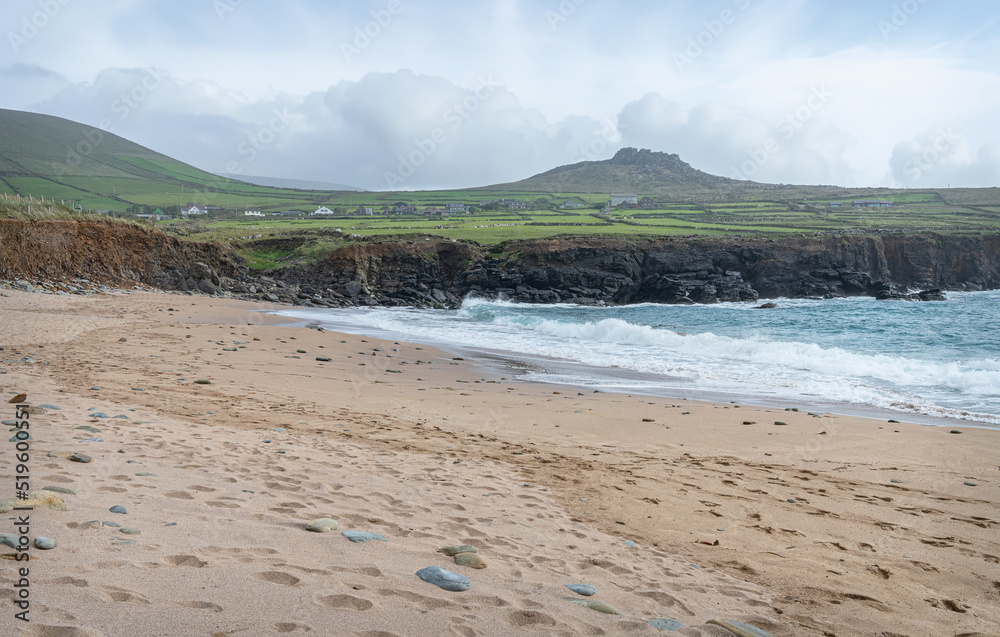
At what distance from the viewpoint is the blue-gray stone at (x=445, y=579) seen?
3443 millimetres

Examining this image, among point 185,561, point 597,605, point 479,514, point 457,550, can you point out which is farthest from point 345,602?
point 479,514

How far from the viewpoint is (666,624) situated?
3320 millimetres

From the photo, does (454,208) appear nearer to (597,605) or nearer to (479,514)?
(479,514)

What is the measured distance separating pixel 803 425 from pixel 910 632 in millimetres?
7131

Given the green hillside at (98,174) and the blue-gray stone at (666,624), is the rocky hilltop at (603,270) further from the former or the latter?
the green hillside at (98,174)

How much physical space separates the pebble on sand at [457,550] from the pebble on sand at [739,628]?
1.55 m

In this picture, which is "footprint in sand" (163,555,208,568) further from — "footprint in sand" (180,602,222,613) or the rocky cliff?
the rocky cliff

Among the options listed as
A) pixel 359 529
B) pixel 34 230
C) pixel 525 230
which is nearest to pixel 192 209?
pixel 525 230

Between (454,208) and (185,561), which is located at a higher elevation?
(454,208)

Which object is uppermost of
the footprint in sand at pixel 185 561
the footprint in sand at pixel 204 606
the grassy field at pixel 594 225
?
the grassy field at pixel 594 225

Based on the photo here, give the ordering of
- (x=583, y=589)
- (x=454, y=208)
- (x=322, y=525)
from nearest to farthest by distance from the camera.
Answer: (x=583, y=589), (x=322, y=525), (x=454, y=208)

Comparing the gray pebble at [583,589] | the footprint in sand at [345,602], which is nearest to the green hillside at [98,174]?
the footprint in sand at [345,602]

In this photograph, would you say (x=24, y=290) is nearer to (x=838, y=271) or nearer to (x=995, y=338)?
(x=995, y=338)

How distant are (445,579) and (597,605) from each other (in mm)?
890
